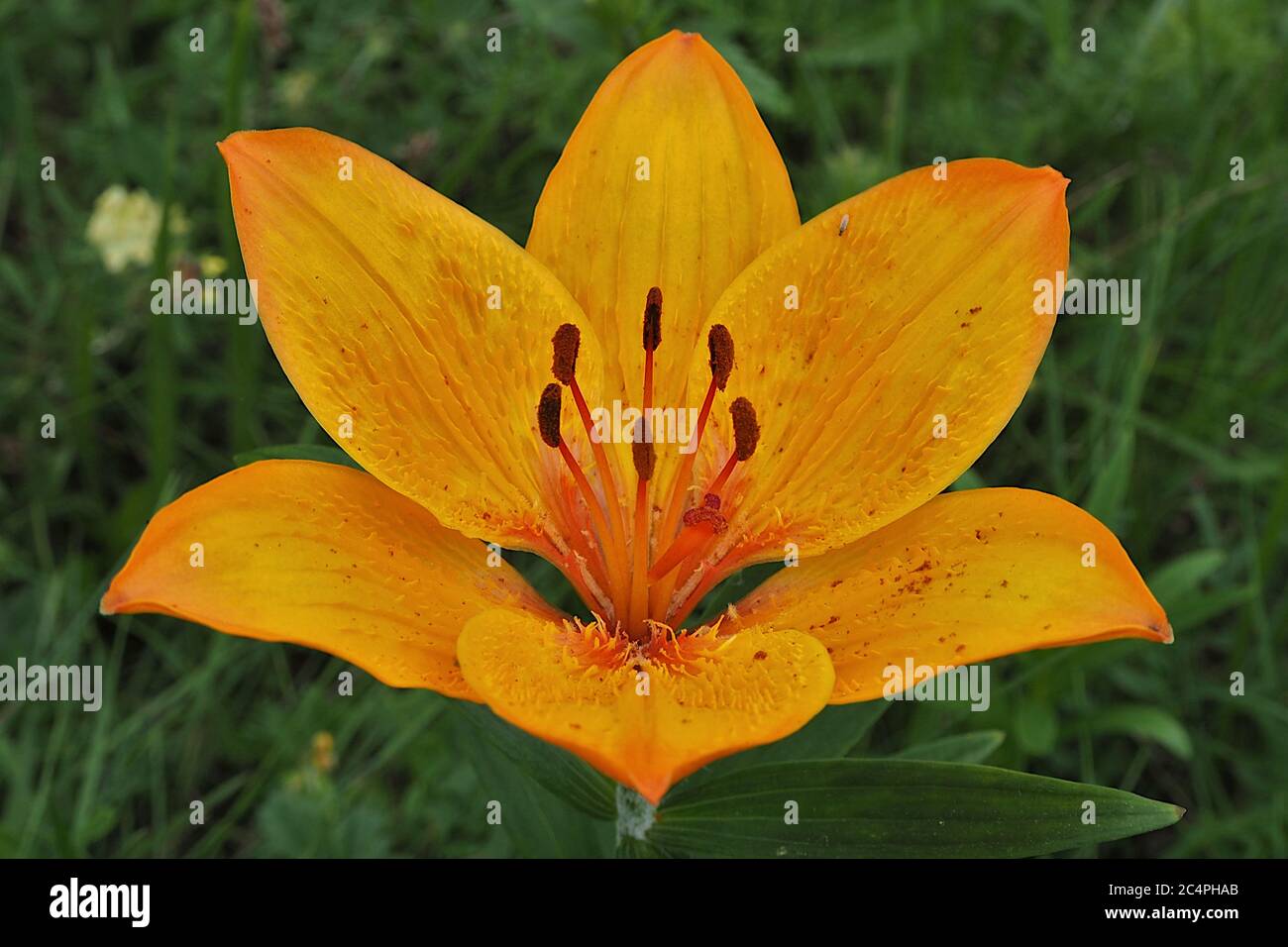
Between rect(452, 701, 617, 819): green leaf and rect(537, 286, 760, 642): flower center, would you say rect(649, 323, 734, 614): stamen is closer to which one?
rect(537, 286, 760, 642): flower center

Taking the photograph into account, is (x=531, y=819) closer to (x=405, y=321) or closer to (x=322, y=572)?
(x=322, y=572)

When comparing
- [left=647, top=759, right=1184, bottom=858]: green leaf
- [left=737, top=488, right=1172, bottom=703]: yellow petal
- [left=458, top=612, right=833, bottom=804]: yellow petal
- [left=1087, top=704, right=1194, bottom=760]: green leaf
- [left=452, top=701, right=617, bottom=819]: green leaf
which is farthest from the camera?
[left=1087, top=704, right=1194, bottom=760]: green leaf

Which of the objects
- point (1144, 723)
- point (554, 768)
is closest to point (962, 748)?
point (1144, 723)

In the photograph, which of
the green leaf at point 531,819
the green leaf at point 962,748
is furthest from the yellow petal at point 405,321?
the green leaf at point 962,748

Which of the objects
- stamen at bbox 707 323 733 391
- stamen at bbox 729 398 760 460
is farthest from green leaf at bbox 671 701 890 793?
stamen at bbox 707 323 733 391

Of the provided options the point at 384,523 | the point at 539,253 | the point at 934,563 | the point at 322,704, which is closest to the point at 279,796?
the point at 322,704

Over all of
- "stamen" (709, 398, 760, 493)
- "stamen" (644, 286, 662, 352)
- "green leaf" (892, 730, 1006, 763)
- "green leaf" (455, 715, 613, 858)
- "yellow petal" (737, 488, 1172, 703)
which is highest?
"stamen" (644, 286, 662, 352)
